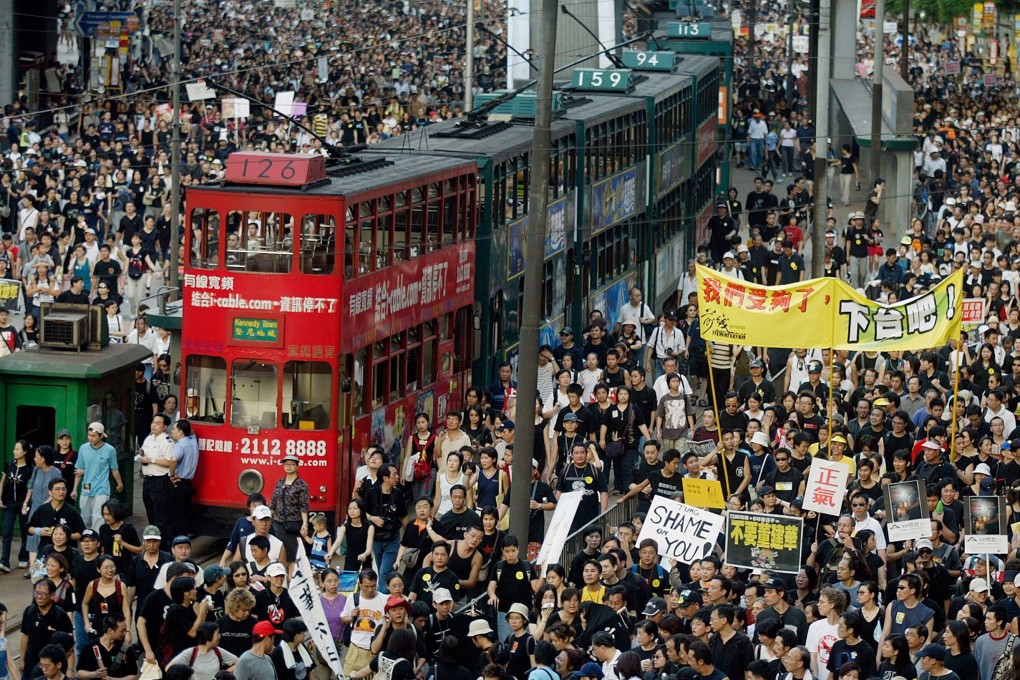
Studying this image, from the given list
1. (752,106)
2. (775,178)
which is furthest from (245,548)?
(752,106)

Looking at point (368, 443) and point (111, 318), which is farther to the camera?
point (111, 318)

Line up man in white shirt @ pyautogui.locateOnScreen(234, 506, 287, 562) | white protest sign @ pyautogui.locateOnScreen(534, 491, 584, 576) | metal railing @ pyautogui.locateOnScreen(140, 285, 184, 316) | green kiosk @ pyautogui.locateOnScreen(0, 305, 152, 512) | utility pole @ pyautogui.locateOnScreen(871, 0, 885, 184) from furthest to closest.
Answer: utility pole @ pyautogui.locateOnScreen(871, 0, 885, 184) → metal railing @ pyautogui.locateOnScreen(140, 285, 184, 316) → green kiosk @ pyautogui.locateOnScreen(0, 305, 152, 512) → white protest sign @ pyautogui.locateOnScreen(534, 491, 584, 576) → man in white shirt @ pyautogui.locateOnScreen(234, 506, 287, 562)

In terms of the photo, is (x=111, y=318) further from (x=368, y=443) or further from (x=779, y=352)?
(x=779, y=352)

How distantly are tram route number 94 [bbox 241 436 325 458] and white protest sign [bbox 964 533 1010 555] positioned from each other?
19.0 feet

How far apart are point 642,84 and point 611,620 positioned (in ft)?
72.1

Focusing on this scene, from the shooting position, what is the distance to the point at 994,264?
27.8 meters

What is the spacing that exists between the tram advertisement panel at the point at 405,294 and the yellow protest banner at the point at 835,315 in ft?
9.10

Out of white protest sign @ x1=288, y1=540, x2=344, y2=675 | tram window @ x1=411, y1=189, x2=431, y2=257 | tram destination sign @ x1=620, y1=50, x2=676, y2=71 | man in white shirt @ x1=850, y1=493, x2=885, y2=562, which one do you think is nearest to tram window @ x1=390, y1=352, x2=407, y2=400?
tram window @ x1=411, y1=189, x2=431, y2=257

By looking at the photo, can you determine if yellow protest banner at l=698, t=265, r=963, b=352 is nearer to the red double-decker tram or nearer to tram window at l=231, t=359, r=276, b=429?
the red double-decker tram

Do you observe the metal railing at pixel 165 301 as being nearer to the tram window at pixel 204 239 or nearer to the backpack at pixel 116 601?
the tram window at pixel 204 239

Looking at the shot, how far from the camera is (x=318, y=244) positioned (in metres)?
18.2

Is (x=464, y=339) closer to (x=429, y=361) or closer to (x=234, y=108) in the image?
(x=429, y=361)

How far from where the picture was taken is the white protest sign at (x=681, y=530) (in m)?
15.4

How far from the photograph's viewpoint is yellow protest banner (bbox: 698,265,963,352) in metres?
19.4
